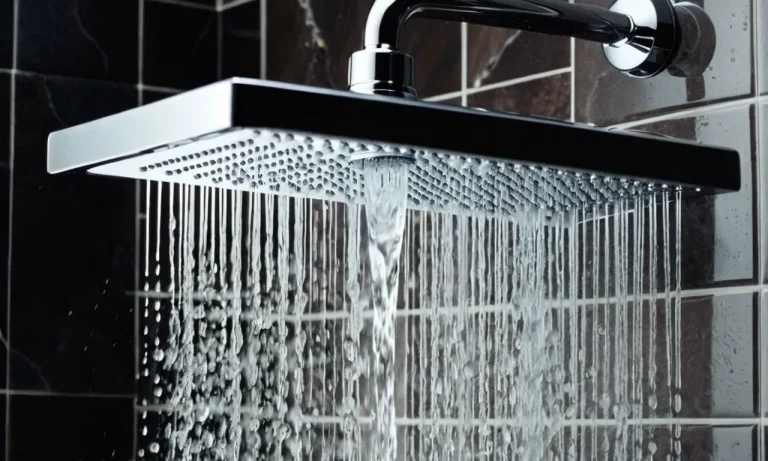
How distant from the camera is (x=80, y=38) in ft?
5.77

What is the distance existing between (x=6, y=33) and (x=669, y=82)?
3.33 feet

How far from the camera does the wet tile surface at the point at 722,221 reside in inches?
41.0

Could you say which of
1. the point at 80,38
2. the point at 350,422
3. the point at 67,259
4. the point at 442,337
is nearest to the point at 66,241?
the point at 67,259

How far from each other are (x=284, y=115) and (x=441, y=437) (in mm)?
814

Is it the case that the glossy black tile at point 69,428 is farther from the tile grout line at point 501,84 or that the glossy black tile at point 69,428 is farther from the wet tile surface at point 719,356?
the wet tile surface at point 719,356

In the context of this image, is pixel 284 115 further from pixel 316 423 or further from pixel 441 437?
pixel 316 423

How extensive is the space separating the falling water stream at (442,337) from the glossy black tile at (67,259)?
53mm

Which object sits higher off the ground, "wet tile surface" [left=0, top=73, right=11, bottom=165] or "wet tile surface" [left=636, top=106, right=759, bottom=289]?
"wet tile surface" [left=0, top=73, right=11, bottom=165]

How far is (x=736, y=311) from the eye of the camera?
3.42 feet

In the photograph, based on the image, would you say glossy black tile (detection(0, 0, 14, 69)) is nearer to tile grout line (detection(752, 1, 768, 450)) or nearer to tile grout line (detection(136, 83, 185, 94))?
tile grout line (detection(136, 83, 185, 94))

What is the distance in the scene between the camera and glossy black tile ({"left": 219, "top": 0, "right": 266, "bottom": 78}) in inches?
72.6

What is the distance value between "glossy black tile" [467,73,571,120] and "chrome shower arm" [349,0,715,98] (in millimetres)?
147

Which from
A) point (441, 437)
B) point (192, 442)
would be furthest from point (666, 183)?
point (192, 442)

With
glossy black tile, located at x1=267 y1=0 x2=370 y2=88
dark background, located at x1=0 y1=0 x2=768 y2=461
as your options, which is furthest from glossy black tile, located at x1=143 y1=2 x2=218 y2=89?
glossy black tile, located at x1=267 y1=0 x2=370 y2=88
